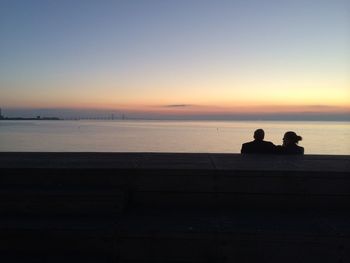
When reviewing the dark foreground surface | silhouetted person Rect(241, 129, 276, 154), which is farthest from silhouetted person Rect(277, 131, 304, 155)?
the dark foreground surface

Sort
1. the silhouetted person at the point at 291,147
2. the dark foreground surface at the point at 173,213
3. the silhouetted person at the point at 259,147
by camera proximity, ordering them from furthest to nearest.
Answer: the silhouetted person at the point at 259,147 → the silhouetted person at the point at 291,147 → the dark foreground surface at the point at 173,213

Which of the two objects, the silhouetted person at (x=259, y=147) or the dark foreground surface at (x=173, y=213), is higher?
the silhouetted person at (x=259, y=147)

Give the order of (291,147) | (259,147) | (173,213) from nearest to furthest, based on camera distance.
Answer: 1. (173,213)
2. (291,147)
3. (259,147)

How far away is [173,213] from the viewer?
206 inches

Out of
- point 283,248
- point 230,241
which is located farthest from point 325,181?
point 230,241

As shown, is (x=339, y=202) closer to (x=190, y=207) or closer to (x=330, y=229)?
(x=330, y=229)

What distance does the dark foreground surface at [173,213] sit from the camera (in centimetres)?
449

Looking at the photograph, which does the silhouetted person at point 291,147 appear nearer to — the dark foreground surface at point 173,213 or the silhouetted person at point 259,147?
the silhouetted person at point 259,147

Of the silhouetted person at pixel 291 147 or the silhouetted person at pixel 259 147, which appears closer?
the silhouetted person at pixel 291 147

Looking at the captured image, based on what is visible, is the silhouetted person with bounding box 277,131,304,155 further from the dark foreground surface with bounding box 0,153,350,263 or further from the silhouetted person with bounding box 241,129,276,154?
the dark foreground surface with bounding box 0,153,350,263

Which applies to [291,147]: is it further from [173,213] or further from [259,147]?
[173,213]

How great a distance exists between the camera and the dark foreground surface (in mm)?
4488

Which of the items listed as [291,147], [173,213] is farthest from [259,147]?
[173,213]

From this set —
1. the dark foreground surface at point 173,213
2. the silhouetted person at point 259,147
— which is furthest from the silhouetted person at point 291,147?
the dark foreground surface at point 173,213
